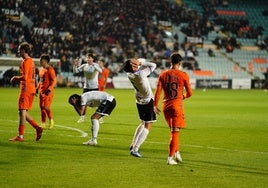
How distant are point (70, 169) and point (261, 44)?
54.7 meters

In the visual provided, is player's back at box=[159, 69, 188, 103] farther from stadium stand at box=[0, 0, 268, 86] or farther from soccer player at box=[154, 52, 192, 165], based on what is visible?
stadium stand at box=[0, 0, 268, 86]

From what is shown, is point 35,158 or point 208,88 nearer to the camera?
point 35,158

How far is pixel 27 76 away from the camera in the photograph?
46.1 ft

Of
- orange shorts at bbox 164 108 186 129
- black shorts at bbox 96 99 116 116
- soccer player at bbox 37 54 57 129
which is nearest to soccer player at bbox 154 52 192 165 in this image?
orange shorts at bbox 164 108 186 129

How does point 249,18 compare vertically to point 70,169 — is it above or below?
above

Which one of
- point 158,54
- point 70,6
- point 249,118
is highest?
point 70,6

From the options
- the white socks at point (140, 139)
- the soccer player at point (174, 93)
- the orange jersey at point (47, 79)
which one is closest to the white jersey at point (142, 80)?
the white socks at point (140, 139)

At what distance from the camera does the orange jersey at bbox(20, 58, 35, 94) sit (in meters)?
14.0

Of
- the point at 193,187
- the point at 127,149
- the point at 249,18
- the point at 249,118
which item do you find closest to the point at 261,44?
the point at 249,18

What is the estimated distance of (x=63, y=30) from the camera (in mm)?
50688

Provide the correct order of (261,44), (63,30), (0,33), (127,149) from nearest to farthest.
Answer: (127,149) < (0,33) < (63,30) < (261,44)

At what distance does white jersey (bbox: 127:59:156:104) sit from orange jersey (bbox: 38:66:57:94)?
230 inches

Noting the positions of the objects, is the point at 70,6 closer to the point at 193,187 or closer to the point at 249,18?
the point at 249,18

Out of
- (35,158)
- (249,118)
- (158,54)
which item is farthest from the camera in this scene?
(158,54)
